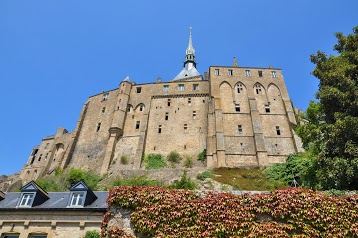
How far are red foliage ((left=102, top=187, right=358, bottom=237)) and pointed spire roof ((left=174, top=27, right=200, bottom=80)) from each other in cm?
6604

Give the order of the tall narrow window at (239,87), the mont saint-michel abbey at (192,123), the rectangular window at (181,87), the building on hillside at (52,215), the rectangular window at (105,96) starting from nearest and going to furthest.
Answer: the building on hillside at (52,215)
the mont saint-michel abbey at (192,123)
the tall narrow window at (239,87)
the rectangular window at (181,87)
the rectangular window at (105,96)

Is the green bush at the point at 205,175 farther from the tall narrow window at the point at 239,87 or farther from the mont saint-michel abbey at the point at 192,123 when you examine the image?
the tall narrow window at the point at 239,87

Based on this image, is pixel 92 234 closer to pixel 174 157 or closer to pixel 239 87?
pixel 174 157

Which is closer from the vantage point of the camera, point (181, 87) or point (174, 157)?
point (174, 157)

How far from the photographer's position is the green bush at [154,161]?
42984mm

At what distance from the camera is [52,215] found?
15469mm

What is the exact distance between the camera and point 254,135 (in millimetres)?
41750

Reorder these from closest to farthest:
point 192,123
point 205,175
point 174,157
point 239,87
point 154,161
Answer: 1. point 205,175
2. point 154,161
3. point 174,157
4. point 192,123
5. point 239,87

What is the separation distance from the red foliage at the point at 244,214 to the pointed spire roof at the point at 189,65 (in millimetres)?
66042

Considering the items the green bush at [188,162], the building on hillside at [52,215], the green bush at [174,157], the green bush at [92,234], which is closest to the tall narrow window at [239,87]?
the green bush at [188,162]

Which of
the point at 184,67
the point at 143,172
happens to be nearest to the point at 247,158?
the point at 143,172

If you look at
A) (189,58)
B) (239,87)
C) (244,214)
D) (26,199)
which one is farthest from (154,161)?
(189,58)

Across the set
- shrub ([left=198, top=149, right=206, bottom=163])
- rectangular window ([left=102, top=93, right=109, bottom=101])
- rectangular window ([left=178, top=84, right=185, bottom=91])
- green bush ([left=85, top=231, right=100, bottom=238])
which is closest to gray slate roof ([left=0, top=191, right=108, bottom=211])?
green bush ([left=85, top=231, right=100, bottom=238])

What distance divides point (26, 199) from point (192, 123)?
3346 cm
